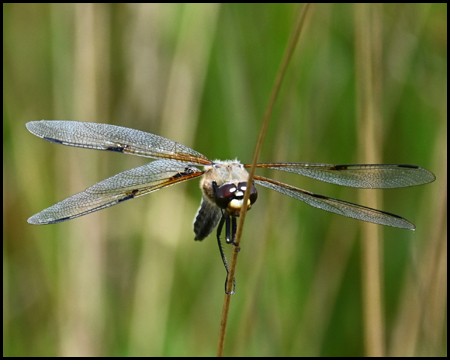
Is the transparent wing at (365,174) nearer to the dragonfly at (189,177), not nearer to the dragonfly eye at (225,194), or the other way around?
the dragonfly at (189,177)

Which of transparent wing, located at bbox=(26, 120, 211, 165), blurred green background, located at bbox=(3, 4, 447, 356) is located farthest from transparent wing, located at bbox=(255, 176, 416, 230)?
blurred green background, located at bbox=(3, 4, 447, 356)

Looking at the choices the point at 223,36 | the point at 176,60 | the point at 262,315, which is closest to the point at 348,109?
the point at 223,36

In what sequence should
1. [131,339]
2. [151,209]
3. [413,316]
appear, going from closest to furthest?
[413,316]
[131,339]
[151,209]

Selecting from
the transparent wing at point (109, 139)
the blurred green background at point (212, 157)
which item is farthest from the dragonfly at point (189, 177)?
the blurred green background at point (212, 157)

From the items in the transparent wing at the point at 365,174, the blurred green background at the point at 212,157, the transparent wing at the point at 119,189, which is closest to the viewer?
the transparent wing at the point at 119,189

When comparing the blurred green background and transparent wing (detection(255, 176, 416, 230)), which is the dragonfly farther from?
the blurred green background

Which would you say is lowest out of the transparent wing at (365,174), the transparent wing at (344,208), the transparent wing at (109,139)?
the transparent wing at (344,208)

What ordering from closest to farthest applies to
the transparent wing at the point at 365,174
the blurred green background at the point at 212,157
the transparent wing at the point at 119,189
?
1. the transparent wing at the point at 119,189
2. the transparent wing at the point at 365,174
3. the blurred green background at the point at 212,157

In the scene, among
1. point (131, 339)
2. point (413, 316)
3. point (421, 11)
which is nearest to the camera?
point (413, 316)

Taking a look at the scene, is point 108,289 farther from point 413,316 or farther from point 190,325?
point 413,316
